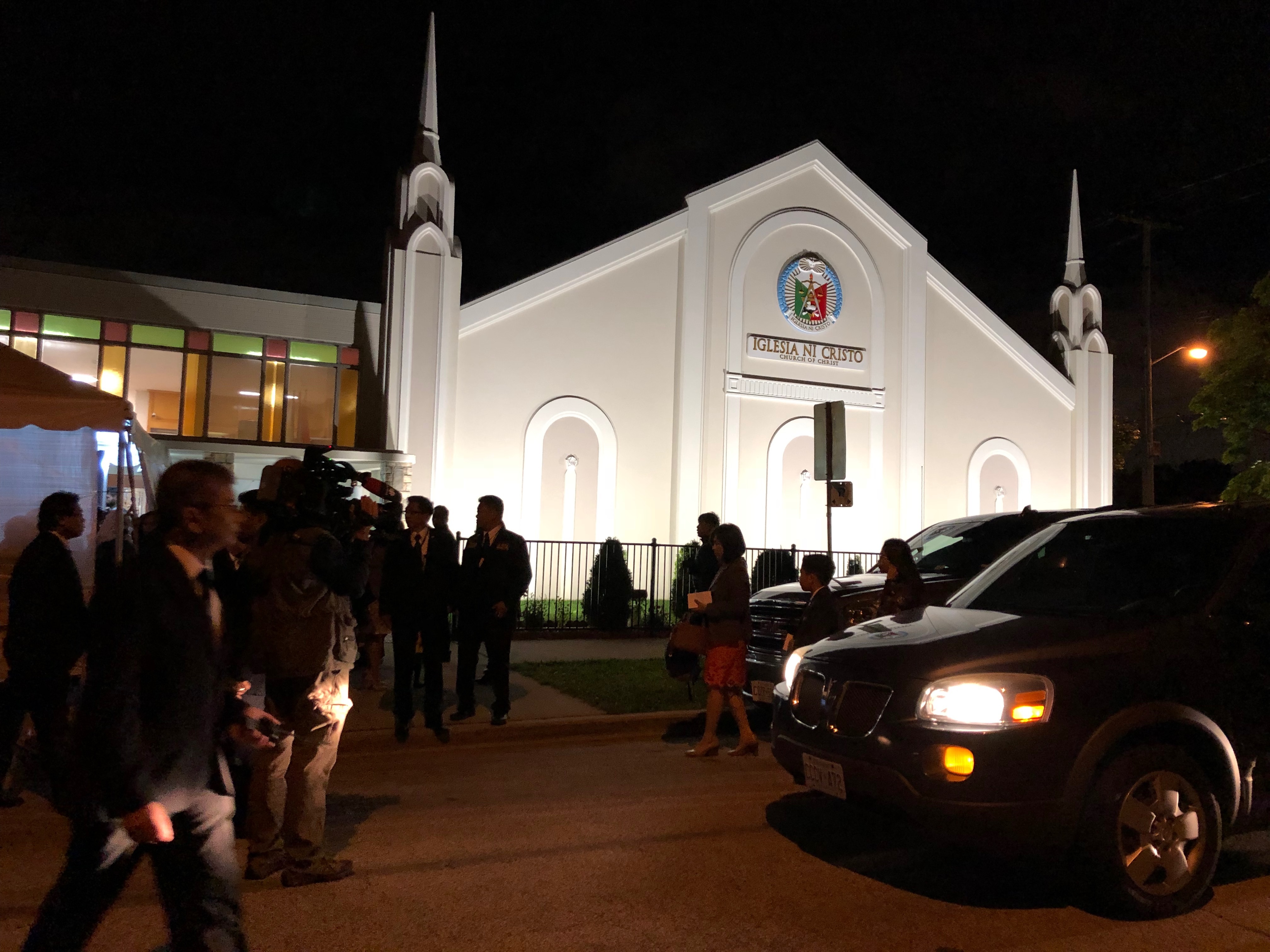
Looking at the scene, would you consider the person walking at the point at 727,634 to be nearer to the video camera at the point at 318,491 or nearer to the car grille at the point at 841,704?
the car grille at the point at 841,704

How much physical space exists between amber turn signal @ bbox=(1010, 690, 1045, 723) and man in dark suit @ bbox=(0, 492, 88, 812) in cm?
471

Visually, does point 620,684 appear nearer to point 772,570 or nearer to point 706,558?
point 706,558

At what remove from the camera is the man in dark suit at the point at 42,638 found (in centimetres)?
548

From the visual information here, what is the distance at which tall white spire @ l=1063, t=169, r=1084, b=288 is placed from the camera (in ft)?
81.3

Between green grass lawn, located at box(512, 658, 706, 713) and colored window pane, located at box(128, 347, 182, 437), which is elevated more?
colored window pane, located at box(128, 347, 182, 437)

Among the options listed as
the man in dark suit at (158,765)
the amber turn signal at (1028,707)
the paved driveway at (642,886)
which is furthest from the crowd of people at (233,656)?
the amber turn signal at (1028,707)

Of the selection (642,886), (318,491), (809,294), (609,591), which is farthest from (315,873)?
(809,294)

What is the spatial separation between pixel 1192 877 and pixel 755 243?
18385mm

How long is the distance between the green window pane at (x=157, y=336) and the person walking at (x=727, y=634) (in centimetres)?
1568

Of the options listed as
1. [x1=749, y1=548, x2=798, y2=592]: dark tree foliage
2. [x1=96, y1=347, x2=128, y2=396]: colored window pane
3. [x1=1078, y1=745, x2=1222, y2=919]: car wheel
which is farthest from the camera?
[x1=96, y1=347, x2=128, y2=396]: colored window pane

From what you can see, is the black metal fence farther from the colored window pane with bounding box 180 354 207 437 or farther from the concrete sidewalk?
the colored window pane with bounding box 180 354 207 437

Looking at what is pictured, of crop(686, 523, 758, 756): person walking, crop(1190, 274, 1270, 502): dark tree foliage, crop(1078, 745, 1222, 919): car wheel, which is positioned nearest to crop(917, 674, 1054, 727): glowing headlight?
crop(1078, 745, 1222, 919): car wheel

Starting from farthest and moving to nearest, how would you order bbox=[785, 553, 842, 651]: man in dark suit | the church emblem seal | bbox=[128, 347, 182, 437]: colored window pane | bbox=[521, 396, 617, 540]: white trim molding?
the church emblem seal < bbox=[128, 347, 182, 437]: colored window pane < bbox=[521, 396, 617, 540]: white trim molding < bbox=[785, 553, 842, 651]: man in dark suit

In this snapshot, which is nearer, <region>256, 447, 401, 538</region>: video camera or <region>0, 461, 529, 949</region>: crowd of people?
<region>0, 461, 529, 949</region>: crowd of people
